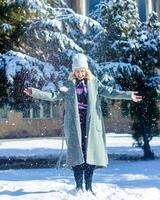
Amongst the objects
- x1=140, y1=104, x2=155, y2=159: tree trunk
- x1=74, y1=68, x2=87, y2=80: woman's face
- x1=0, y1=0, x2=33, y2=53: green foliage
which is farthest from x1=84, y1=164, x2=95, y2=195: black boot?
x1=140, y1=104, x2=155, y2=159: tree trunk

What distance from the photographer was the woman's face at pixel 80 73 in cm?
621

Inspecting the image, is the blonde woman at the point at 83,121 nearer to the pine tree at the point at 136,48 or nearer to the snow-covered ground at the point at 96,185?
the snow-covered ground at the point at 96,185

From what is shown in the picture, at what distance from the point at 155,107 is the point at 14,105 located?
3.65 metres

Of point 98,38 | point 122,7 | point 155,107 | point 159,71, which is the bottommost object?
point 155,107

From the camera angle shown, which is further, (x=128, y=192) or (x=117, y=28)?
(x=117, y=28)

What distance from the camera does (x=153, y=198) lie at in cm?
607

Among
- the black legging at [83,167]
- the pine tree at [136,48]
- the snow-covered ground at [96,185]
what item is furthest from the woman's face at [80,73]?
the pine tree at [136,48]

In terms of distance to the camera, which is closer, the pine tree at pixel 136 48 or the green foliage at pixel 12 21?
the green foliage at pixel 12 21

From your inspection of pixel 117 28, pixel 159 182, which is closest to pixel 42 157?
pixel 117 28

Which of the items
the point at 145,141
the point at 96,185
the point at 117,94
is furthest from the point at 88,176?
the point at 145,141

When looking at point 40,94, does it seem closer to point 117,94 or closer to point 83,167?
point 117,94

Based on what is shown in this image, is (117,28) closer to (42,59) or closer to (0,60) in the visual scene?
(42,59)

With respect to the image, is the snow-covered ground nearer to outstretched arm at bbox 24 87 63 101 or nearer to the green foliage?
outstretched arm at bbox 24 87 63 101

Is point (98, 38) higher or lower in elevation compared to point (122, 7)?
lower
